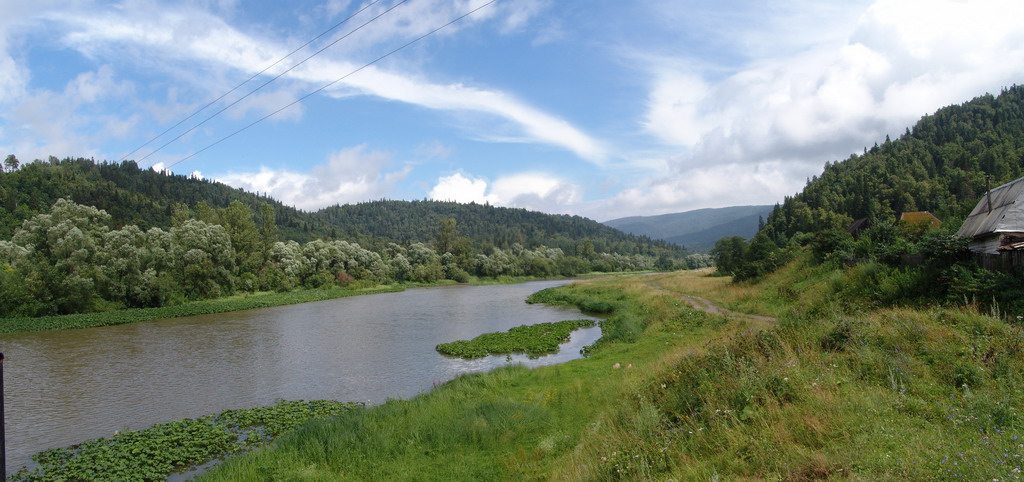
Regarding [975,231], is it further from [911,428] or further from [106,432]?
[106,432]

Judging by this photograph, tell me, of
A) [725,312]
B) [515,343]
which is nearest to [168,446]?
[515,343]

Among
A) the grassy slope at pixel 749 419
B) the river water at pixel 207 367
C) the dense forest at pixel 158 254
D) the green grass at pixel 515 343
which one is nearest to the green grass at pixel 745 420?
the grassy slope at pixel 749 419

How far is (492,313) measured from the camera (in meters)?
48.1

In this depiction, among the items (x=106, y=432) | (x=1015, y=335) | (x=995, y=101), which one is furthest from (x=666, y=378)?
(x=995, y=101)

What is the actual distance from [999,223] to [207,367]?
33983 millimetres

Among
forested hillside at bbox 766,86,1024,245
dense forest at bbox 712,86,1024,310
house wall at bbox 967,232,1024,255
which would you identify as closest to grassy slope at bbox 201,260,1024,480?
dense forest at bbox 712,86,1024,310

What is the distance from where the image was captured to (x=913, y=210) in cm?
8281

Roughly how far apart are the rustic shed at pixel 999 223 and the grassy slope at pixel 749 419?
21.1 ft

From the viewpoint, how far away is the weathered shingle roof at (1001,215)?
15.1 meters

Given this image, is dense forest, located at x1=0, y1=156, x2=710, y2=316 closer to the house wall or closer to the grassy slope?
the grassy slope

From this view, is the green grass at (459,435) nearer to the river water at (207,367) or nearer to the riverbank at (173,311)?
the river water at (207,367)

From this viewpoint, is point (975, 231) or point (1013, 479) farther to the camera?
point (975, 231)

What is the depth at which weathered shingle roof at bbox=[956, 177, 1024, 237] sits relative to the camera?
49.7ft

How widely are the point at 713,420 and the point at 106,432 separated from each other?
61.6 ft
